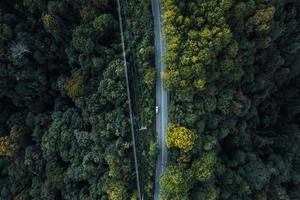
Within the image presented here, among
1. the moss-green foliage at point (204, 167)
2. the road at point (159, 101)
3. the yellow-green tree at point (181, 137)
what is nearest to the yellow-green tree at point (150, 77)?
the road at point (159, 101)

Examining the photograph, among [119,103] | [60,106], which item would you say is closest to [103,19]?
[119,103]

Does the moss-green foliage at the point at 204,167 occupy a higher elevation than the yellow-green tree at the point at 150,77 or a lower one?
lower

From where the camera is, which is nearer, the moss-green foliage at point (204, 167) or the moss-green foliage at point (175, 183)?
the moss-green foliage at point (175, 183)

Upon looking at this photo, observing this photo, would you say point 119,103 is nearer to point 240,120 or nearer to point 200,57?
point 200,57

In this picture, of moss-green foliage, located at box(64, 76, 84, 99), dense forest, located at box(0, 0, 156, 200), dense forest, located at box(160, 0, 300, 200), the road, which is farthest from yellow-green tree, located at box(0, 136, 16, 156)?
dense forest, located at box(160, 0, 300, 200)

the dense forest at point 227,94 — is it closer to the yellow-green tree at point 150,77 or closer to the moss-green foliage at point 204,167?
the moss-green foliage at point 204,167
